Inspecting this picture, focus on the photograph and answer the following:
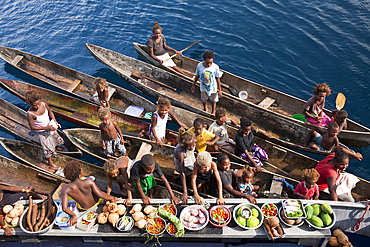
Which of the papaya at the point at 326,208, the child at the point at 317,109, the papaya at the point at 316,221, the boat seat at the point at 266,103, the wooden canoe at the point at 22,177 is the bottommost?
the wooden canoe at the point at 22,177

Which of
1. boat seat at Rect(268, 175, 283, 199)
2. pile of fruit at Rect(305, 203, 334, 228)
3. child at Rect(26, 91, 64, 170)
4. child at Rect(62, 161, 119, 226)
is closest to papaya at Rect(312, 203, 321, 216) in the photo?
pile of fruit at Rect(305, 203, 334, 228)

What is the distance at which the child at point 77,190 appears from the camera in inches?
206

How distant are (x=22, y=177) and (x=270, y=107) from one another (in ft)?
31.5

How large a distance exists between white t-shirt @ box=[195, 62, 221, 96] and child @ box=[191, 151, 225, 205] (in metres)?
3.71

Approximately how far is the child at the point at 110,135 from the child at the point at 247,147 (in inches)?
146

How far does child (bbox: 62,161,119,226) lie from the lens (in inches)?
206

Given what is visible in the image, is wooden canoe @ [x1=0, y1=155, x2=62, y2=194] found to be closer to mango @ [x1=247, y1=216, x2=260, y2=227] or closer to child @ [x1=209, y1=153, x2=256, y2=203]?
child @ [x1=209, y1=153, x2=256, y2=203]

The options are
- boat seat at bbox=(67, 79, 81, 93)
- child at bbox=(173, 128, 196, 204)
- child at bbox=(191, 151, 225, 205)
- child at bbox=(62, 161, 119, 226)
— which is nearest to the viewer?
child at bbox=(62, 161, 119, 226)

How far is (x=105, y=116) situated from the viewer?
6918 mm

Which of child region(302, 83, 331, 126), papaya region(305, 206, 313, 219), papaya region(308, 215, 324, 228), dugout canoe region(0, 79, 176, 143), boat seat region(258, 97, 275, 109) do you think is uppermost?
child region(302, 83, 331, 126)

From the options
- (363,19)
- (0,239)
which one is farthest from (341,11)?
(0,239)

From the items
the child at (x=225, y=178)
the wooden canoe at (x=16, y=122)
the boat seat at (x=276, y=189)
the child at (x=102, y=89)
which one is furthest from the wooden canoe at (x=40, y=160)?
the boat seat at (x=276, y=189)

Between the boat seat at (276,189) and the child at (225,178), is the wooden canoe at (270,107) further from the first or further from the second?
the child at (225,178)

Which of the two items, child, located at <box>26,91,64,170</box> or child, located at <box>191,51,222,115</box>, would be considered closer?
child, located at <box>26,91,64,170</box>
